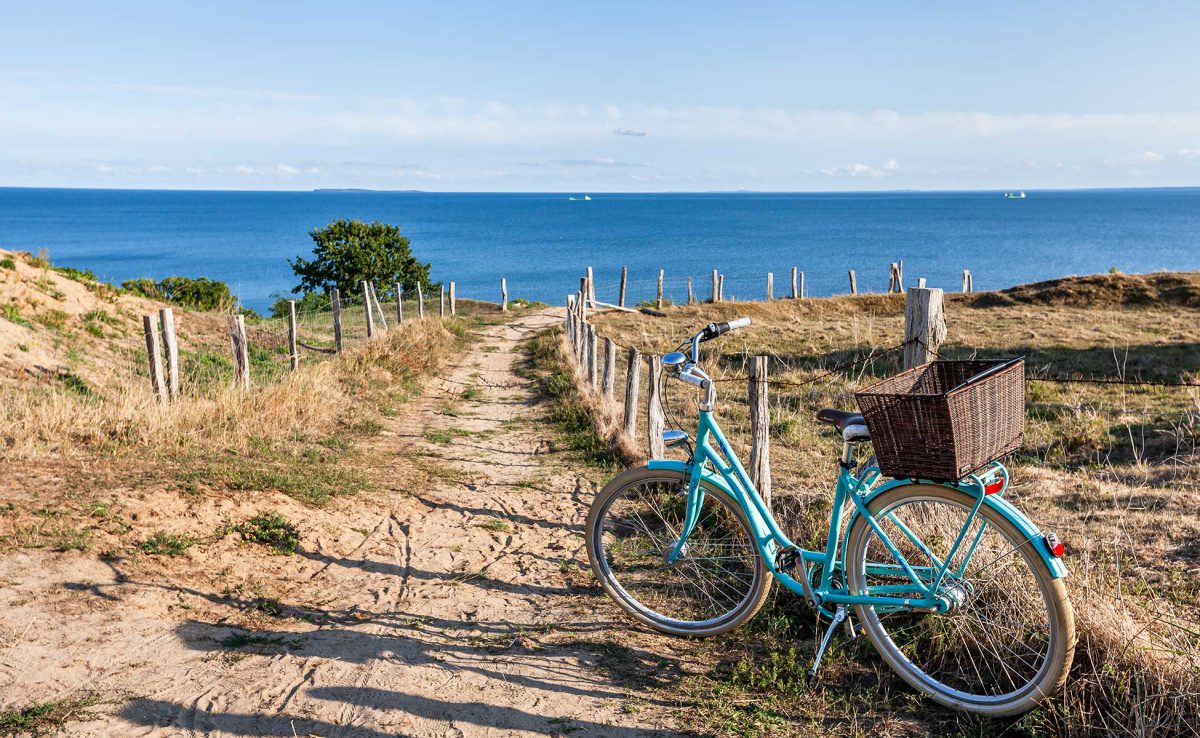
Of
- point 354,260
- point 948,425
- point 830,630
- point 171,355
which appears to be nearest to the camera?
point 948,425

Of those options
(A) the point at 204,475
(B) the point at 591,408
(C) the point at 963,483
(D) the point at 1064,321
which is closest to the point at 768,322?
(D) the point at 1064,321

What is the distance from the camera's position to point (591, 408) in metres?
10.8

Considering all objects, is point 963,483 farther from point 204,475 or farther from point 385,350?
point 385,350

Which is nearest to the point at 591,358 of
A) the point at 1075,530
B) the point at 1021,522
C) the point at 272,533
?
the point at 272,533

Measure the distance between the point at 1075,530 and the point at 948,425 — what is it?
12.4 ft

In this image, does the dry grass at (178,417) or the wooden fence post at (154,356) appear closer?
the dry grass at (178,417)

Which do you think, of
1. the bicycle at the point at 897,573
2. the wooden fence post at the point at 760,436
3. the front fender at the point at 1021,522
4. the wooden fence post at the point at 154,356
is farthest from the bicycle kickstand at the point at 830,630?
the wooden fence post at the point at 154,356

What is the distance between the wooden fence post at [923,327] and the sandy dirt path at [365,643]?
7.91 feet

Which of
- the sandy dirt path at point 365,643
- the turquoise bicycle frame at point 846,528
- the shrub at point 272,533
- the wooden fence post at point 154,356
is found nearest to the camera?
the turquoise bicycle frame at point 846,528

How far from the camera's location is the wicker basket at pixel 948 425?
10.5 feet

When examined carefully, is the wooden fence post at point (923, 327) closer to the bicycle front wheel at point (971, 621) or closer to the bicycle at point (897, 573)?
the bicycle at point (897, 573)

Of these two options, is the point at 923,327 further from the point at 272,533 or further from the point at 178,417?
the point at 178,417

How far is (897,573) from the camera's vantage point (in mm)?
3779

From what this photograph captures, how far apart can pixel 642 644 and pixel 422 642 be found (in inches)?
47.1
